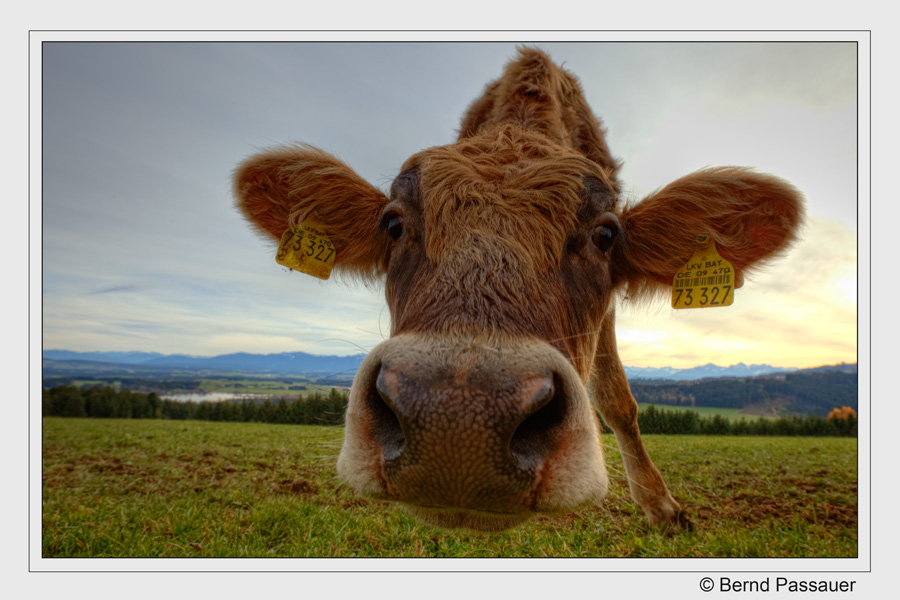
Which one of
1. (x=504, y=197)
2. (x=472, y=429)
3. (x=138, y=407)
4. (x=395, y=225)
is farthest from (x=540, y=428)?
(x=138, y=407)

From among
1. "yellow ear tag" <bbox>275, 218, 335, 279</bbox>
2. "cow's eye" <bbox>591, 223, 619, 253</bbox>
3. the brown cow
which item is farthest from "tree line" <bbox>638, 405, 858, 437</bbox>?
"yellow ear tag" <bbox>275, 218, 335, 279</bbox>

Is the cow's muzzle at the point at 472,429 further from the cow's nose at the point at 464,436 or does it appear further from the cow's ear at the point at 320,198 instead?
the cow's ear at the point at 320,198

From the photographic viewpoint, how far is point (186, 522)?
3.90 meters

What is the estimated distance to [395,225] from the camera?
2.74m

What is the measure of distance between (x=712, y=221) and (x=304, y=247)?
2826 millimetres

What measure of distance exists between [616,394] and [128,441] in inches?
358

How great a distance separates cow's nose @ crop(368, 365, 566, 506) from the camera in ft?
4.57

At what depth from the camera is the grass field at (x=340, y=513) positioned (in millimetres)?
3377

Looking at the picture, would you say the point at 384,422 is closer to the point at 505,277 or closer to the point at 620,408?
the point at 505,277

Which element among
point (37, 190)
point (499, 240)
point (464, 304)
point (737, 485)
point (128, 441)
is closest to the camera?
point (464, 304)

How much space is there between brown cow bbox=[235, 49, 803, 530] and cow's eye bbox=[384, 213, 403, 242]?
18mm
